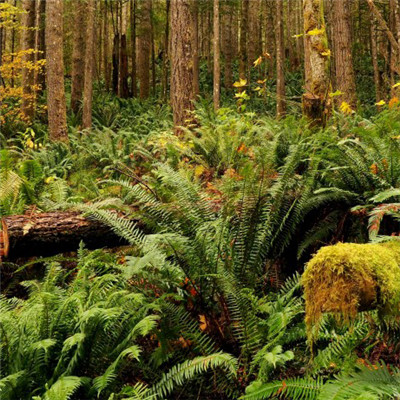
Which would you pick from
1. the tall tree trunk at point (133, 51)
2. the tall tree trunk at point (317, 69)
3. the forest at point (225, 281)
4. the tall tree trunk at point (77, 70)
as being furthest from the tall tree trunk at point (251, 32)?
the forest at point (225, 281)

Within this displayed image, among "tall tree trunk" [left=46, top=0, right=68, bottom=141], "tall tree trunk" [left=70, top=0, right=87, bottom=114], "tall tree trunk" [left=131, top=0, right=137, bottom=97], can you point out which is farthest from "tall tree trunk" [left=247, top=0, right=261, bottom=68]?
"tall tree trunk" [left=46, top=0, right=68, bottom=141]

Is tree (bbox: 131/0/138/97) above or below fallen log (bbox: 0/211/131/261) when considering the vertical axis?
above

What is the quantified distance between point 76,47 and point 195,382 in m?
15.6

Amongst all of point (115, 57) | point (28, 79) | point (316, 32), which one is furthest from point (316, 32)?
point (115, 57)

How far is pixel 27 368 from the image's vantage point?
2.48m

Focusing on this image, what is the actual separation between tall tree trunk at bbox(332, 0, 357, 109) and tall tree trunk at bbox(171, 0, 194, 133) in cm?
393

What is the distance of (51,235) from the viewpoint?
399cm

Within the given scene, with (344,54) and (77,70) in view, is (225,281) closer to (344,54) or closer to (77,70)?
(344,54)

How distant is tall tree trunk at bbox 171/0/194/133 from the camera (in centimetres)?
854

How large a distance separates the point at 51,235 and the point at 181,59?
5.75 m

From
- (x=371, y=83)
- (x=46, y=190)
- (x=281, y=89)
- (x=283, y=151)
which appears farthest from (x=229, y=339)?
(x=371, y=83)

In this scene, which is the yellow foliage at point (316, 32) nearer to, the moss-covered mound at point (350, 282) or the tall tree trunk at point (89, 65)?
the moss-covered mound at point (350, 282)

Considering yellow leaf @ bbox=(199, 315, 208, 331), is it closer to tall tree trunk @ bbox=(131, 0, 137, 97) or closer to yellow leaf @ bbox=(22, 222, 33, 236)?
yellow leaf @ bbox=(22, 222, 33, 236)

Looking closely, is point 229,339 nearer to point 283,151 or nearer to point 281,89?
point 283,151
